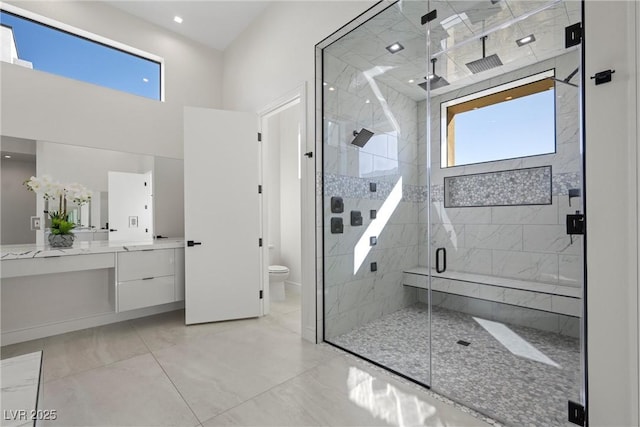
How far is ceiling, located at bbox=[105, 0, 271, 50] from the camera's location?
3.27m

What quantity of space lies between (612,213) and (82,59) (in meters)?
4.58

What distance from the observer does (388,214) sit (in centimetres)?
297

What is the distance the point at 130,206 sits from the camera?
10.9 ft

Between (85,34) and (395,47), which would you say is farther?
(85,34)

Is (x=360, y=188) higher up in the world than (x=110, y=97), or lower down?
lower down

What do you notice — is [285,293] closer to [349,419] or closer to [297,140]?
[297,140]

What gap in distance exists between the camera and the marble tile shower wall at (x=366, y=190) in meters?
2.76

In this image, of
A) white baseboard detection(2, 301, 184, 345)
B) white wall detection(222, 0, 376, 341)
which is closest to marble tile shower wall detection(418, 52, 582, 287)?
white wall detection(222, 0, 376, 341)

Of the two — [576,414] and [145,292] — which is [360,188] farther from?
[145,292]

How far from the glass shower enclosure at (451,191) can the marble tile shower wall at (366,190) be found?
0.04ft

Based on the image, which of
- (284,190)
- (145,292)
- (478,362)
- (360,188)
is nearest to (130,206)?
(145,292)

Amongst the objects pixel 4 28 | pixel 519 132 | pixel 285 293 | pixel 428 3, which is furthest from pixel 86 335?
pixel 519 132

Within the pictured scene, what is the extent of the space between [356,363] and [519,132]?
2.60 meters

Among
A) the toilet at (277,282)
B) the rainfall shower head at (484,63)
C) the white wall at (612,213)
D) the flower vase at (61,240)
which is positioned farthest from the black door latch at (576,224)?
the flower vase at (61,240)
